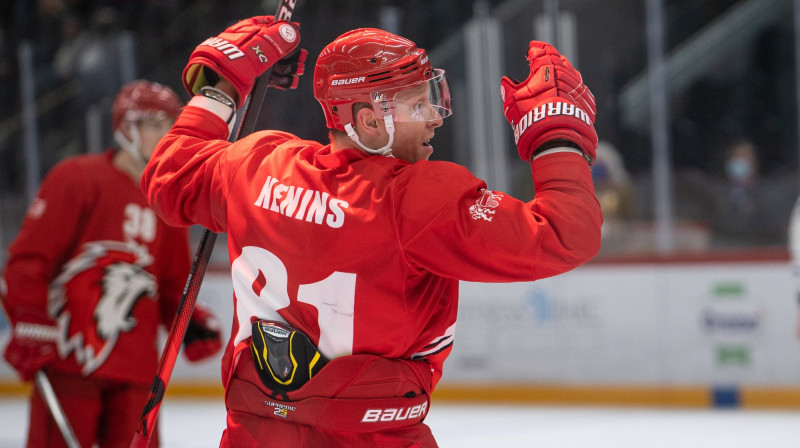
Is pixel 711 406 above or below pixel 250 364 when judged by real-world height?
below

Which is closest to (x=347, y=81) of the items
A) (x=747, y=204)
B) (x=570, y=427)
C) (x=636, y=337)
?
(x=570, y=427)

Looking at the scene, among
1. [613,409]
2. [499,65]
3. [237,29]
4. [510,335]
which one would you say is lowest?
[613,409]

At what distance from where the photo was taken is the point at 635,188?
20.7 ft

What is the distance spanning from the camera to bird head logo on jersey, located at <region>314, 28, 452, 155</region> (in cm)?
151

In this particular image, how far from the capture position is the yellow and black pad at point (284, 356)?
149 centimetres

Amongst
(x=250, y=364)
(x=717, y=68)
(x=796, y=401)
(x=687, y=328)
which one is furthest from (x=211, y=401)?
(x=250, y=364)

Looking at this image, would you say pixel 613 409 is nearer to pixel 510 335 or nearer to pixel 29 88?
pixel 510 335

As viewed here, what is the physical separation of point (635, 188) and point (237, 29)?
4802 mm

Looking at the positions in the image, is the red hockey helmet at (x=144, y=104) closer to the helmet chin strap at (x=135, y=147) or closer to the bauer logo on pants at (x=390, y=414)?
the helmet chin strap at (x=135, y=147)

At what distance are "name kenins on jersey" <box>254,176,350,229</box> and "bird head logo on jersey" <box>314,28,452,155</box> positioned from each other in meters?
0.13

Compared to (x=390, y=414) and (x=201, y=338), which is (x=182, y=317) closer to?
(x=390, y=414)

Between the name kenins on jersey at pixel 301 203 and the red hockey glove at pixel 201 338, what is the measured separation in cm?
140

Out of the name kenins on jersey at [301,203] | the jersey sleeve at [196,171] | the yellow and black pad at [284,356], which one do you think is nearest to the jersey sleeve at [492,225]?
the name kenins on jersey at [301,203]

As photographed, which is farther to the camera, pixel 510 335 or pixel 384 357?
pixel 510 335
